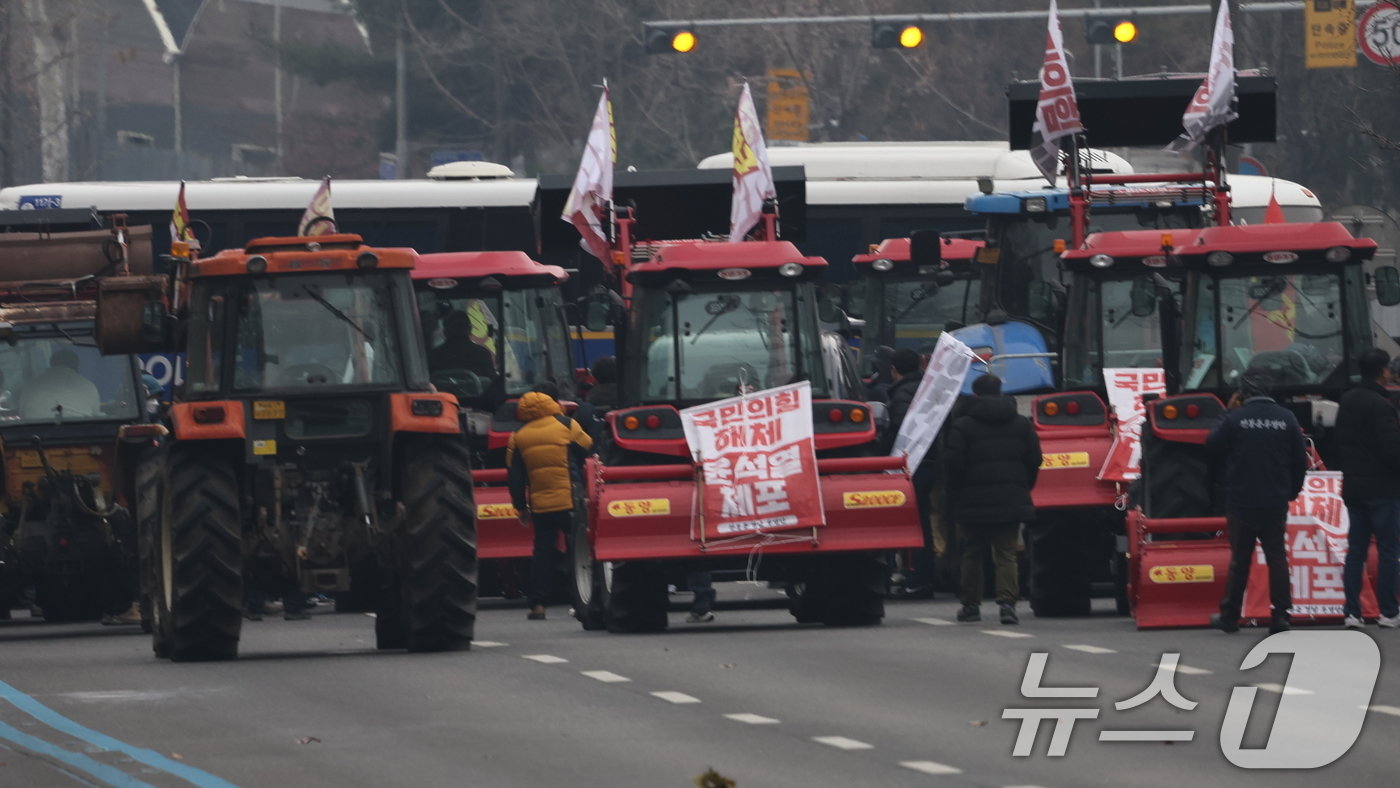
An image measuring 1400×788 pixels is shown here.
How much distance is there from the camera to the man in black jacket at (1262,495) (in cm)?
1692

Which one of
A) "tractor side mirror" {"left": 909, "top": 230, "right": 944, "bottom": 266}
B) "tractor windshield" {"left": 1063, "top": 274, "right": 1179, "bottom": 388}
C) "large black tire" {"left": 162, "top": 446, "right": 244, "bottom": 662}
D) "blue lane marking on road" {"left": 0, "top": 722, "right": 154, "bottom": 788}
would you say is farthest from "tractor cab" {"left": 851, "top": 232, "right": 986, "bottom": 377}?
"blue lane marking on road" {"left": 0, "top": 722, "right": 154, "bottom": 788}

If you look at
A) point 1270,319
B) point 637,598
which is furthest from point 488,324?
point 1270,319

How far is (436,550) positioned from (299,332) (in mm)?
1756

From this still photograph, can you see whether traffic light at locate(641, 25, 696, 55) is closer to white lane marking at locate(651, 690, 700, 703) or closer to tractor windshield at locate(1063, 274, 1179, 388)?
tractor windshield at locate(1063, 274, 1179, 388)

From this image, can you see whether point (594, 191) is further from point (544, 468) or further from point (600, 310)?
point (544, 468)

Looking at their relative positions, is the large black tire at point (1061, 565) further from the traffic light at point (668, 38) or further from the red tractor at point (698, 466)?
the traffic light at point (668, 38)

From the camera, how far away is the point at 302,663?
1705 centimetres

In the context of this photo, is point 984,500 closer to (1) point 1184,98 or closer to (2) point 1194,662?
(2) point 1194,662

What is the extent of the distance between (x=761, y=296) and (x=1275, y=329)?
146 inches

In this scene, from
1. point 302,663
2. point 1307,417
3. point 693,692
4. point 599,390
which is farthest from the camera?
point 599,390

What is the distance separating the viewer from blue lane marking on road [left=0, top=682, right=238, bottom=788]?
1167cm

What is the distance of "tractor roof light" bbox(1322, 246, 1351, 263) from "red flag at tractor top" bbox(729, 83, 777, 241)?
6.51 m

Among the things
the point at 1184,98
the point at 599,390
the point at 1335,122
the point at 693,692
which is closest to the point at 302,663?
the point at 693,692

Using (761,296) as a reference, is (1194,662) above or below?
below
